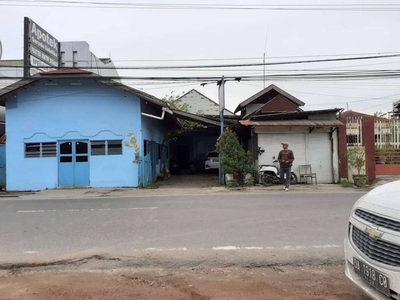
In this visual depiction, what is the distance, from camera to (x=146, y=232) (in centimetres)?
707

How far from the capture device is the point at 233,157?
1575 centimetres

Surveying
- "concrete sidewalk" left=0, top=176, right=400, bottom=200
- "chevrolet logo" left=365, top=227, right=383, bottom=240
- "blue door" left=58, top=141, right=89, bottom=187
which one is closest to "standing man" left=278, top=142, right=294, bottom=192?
"concrete sidewalk" left=0, top=176, right=400, bottom=200

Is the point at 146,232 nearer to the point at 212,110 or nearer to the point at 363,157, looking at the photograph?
the point at 363,157

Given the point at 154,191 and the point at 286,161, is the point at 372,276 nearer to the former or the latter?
the point at 286,161

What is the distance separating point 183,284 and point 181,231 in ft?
8.87

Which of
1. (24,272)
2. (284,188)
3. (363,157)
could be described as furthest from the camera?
(363,157)

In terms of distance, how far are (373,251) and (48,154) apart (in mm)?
15953

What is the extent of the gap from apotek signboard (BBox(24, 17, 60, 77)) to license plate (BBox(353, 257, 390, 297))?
57.3ft

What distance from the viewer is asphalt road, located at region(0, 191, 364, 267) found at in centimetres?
557

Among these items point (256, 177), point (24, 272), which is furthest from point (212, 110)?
point (24, 272)

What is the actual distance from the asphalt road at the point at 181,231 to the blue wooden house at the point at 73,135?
18.3 ft

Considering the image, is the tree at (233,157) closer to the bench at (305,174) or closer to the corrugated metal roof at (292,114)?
the corrugated metal roof at (292,114)

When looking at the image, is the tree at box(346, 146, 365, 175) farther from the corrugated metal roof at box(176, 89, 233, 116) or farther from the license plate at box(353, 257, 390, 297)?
the corrugated metal roof at box(176, 89, 233, 116)

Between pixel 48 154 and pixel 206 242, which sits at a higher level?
pixel 48 154
